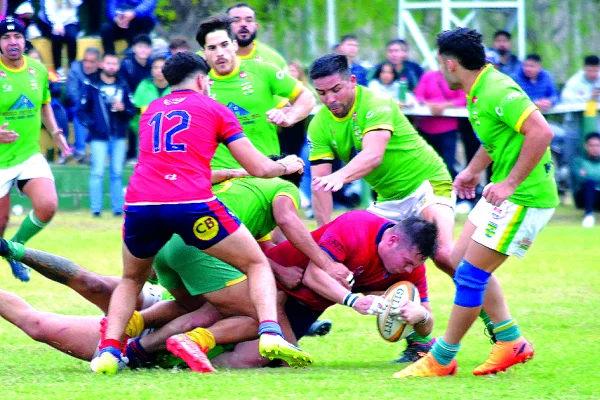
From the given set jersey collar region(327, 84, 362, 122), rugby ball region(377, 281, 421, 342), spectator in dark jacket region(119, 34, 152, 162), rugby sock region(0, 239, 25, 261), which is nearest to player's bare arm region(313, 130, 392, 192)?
jersey collar region(327, 84, 362, 122)

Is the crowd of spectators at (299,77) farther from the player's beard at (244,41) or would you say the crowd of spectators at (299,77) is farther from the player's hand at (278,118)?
the player's hand at (278,118)

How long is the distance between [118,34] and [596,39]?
8996 millimetres

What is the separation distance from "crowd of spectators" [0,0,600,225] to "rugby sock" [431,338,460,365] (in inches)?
298

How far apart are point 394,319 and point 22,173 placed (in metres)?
4.50

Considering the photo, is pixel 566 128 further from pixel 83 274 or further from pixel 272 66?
pixel 83 274

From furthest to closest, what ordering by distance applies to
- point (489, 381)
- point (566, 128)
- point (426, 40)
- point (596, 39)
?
point (596, 39)
point (426, 40)
point (566, 128)
point (489, 381)

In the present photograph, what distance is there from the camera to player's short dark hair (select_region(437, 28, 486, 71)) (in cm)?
605

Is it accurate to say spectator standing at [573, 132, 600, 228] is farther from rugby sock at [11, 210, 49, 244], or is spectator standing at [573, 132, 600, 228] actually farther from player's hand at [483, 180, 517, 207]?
player's hand at [483, 180, 517, 207]

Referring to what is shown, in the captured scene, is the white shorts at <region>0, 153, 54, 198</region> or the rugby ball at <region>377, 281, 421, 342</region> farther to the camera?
the white shorts at <region>0, 153, 54, 198</region>

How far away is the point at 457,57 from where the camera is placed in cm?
610

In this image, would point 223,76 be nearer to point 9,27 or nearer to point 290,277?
point 9,27

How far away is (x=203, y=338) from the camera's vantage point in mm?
6363

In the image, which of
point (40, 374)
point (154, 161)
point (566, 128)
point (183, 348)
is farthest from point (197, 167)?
point (566, 128)

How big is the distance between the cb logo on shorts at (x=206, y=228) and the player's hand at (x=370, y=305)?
3.00ft
